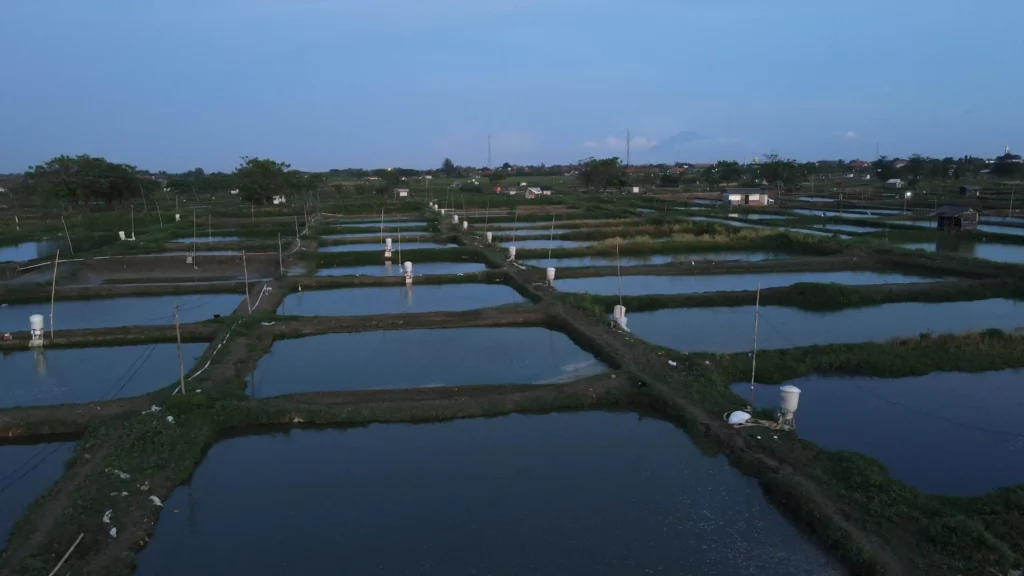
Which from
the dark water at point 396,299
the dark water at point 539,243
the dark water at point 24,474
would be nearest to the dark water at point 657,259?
the dark water at point 539,243

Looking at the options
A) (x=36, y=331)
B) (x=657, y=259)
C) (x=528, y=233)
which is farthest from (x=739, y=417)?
(x=528, y=233)

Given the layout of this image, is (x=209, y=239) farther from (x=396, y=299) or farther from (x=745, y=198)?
(x=745, y=198)

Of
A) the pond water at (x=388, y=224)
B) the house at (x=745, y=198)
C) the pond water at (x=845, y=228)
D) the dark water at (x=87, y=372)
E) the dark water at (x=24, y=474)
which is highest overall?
the house at (x=745, y=198)

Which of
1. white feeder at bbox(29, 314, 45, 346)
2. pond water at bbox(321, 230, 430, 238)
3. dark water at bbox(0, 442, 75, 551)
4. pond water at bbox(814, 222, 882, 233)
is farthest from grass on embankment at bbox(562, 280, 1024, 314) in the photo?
pond water at bbox(321, 230, 430, 238)

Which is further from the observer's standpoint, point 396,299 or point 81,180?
point 81,180

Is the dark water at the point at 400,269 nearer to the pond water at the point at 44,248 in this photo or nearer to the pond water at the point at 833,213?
the pond water at the point at 44,248
